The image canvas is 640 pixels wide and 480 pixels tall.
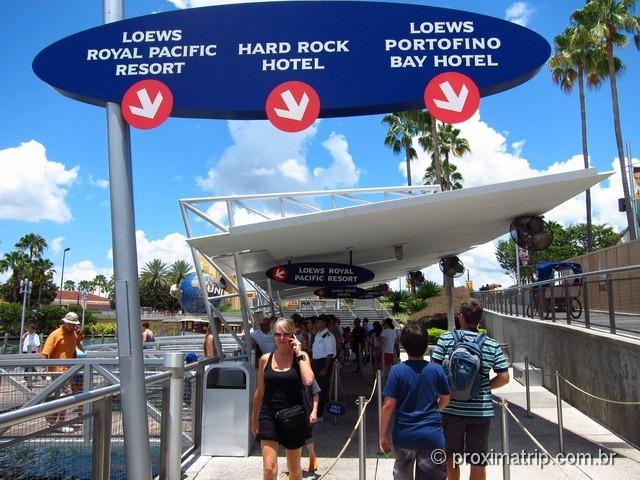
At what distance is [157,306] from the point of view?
107750 millimetres

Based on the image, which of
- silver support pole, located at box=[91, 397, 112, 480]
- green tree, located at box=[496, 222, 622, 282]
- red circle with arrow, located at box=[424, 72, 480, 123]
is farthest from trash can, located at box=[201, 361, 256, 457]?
green tree, located at box=[496, 222, 622, 282]

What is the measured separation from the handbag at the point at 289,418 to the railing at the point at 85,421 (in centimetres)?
117

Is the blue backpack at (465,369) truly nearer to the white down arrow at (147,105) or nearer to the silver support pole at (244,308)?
the white down arrow at (147,105)

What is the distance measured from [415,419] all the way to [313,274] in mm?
7434

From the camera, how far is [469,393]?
479cm

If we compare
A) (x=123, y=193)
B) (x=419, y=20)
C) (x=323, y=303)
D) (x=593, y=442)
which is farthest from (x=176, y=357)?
(x=323, y=303)

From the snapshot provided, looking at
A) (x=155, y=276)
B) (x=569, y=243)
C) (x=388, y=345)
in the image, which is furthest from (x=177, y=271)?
(x=388, y=345)

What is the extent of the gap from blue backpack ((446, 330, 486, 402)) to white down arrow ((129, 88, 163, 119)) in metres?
3.08

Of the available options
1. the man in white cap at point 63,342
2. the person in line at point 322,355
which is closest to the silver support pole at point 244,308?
the person in line at point 322,355

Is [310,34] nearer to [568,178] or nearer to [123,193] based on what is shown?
[123,193]

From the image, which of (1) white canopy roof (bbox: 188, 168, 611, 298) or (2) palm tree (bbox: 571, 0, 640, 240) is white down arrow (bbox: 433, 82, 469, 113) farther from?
(2) palm tree (bbox: 571, 0, 640, 240)

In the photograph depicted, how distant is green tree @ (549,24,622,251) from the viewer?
32.4 metres

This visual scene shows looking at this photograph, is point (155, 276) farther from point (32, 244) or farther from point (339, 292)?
point (339, 292)

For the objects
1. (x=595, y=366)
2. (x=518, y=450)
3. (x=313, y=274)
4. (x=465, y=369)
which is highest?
(x=313, y=274)
